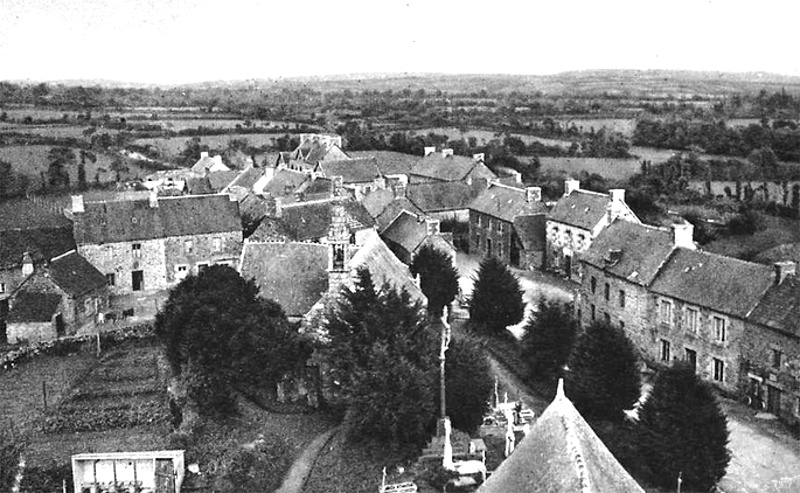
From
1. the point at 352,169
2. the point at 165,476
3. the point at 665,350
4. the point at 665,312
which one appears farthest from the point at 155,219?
the point at 665,350

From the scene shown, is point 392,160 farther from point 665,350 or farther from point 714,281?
point 714,281

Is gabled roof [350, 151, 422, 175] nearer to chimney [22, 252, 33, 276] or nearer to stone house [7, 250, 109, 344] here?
stone house [7, 250, 109, 344]

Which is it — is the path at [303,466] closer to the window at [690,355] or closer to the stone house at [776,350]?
the window at [690,355]

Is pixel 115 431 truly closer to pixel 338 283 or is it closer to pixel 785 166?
pixel 338 283

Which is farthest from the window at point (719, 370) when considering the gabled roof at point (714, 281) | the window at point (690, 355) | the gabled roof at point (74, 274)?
the gabled roof at point (74, 274)

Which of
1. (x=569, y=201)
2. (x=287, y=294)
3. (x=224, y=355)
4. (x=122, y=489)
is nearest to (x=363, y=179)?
(x=569, y=201)
